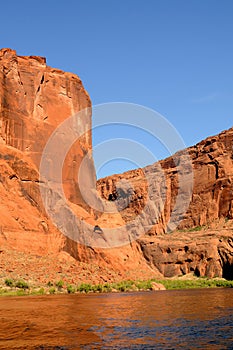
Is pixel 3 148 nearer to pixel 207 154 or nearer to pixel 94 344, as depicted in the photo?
pixel 94 344

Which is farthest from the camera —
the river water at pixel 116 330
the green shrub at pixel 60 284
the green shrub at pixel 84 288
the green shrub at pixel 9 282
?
the green shrub at pixel 84 288

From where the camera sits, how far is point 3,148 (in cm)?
5662

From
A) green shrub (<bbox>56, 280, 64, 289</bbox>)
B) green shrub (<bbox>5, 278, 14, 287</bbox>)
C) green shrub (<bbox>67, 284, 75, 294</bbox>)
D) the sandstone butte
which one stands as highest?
the sandstone butte

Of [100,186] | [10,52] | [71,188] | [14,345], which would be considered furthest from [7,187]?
A: [100,186]

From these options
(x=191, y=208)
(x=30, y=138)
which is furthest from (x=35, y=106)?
(x=191, y=208)

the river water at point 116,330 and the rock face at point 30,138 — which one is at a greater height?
the rock face at point 30,138

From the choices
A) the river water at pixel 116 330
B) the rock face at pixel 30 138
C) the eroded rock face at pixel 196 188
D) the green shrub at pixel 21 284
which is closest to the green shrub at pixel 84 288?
the green shrub at pixel 21 284

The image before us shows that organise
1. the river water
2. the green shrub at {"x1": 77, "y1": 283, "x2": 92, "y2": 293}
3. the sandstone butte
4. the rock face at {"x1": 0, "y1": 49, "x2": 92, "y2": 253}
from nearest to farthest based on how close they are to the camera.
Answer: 1. the river water
2. the green shrub at {"x1": 77, "y1": 283, "x2": 92, "y2": 293}
3. the sandstone butte
4. the rock face at {"x1": 0, "y1": 49, "x2": 92, "y2": 253}

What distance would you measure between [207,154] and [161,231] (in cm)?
2235

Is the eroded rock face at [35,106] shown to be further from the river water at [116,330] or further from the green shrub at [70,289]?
the river water at [116,330]

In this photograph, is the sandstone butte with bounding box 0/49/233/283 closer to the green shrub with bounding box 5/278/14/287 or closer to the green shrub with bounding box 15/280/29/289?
the green shrub with bounding box 5/278/14/287

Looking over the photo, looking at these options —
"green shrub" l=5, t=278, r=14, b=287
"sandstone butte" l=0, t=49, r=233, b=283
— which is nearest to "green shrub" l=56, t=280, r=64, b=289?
"sandstone butte" l=0, t=49, r=233, b=283

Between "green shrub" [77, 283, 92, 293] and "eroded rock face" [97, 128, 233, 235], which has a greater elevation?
"eroded rock face" [97, 128, 233, 235]

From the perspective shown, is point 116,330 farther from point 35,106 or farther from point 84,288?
point 35,106
